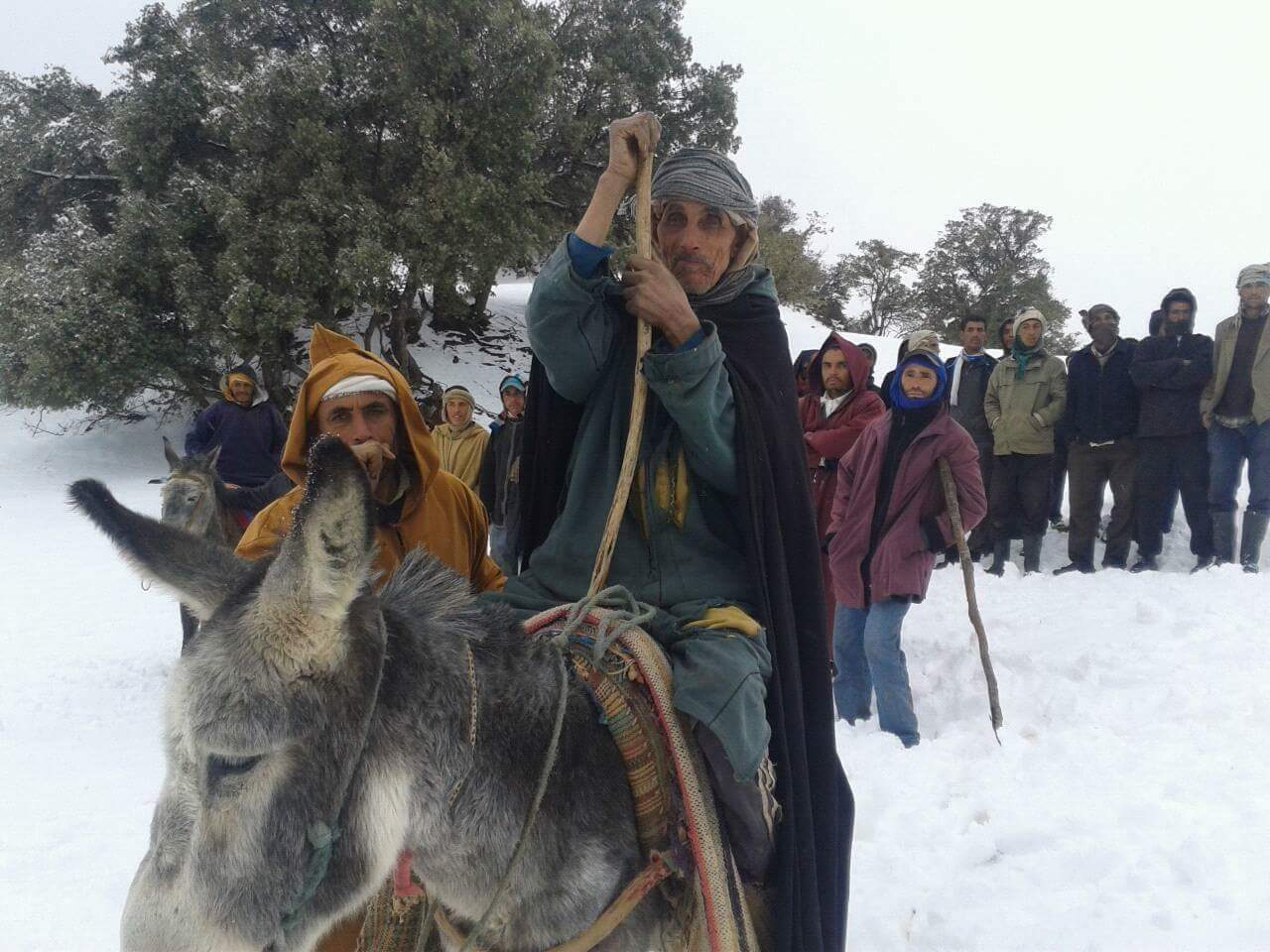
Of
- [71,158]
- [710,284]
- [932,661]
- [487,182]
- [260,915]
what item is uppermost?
[71,158]

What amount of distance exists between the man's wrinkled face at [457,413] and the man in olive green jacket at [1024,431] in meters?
5.63

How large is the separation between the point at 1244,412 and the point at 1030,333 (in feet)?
6.25

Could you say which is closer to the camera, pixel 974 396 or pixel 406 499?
pixel 406 499

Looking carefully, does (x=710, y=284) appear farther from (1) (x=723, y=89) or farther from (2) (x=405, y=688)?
(1) (x=723, y=89)

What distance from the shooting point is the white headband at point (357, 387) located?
242cm

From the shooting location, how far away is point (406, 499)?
2510 millimetres

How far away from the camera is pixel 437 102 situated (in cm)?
1684

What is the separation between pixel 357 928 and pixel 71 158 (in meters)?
24.9

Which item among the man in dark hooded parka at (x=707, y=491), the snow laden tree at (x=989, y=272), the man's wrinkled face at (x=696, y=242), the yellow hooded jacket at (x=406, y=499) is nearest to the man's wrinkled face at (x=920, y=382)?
the man in dark hooded parka at (x=707, y=491)

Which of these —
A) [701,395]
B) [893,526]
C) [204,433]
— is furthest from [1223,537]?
[204,433]

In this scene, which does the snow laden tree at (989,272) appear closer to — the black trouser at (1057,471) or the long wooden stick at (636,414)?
the black trouser at (1057,471)

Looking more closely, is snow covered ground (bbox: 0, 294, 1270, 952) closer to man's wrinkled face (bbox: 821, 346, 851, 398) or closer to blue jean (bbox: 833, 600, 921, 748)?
blue jean (bbox: 833, 600, 921, 748)

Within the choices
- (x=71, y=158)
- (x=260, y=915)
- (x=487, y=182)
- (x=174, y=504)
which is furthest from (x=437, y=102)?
(x=260, y=915)

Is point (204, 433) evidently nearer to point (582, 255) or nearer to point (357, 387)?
point (357, 387)
